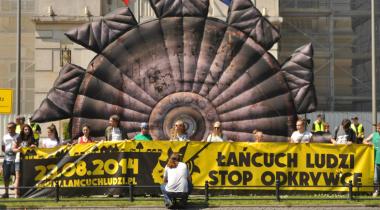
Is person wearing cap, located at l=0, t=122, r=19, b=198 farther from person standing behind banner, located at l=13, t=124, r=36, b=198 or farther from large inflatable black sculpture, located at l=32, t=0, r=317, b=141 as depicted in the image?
large inflatable black sculpture, located at l=32, t=0, r=317, b=141

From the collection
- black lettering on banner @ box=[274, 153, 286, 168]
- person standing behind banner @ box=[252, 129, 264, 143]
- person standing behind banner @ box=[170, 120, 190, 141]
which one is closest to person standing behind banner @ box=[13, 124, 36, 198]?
person standing behind banner @ box=[170, 120, 190, 141]

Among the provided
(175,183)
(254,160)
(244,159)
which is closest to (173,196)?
(175,183)

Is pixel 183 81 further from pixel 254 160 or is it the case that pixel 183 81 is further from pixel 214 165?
pixel 254 160

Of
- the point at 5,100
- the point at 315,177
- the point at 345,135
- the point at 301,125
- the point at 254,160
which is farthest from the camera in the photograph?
the point at 5,100

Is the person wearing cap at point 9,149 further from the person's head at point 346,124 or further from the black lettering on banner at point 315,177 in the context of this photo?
→ the person's head at point 346,124

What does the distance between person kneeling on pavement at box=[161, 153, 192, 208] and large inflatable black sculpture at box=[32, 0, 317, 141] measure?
3.50m

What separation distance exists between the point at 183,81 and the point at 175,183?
14.1ft

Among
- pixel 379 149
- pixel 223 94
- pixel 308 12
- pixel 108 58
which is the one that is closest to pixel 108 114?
pixel 108 58

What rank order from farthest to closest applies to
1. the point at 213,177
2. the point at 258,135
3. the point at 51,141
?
the point at 258,135 → the point at 51,141 → the point at 213,177

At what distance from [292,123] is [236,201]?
12.2 feet

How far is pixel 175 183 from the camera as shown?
1295 centimetres

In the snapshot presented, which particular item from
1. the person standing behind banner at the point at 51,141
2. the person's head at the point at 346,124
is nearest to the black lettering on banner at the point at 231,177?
the person's head at the point at 346,124

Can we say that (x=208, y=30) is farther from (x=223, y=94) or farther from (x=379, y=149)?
(x=379, y=149)

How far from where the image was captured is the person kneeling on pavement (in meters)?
12.9
